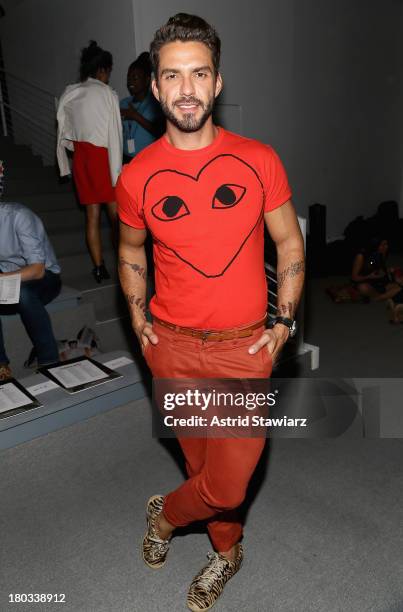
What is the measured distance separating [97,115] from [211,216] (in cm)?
255

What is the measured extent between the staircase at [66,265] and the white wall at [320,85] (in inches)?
64.3

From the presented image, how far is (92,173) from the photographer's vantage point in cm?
374

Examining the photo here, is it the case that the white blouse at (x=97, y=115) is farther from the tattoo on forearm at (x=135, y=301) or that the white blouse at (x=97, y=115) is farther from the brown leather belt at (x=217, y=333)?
the brown leather belt at (x=217, y=333)

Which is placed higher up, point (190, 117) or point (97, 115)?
point (97, 115)

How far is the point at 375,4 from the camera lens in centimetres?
691

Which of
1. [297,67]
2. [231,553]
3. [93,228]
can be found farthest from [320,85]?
[231,553]

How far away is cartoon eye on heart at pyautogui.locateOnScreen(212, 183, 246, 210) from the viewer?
4.55ft

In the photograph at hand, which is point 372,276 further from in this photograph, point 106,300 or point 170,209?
point 170,209

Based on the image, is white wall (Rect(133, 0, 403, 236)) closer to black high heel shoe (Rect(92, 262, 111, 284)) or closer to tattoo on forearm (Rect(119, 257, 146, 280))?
black high heel shoe (Rect(92, 262, 111, 284))

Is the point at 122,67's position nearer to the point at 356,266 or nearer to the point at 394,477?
the point at 356,266

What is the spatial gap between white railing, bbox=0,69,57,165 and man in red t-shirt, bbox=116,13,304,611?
488cm

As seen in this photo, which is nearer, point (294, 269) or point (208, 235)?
point (208, 235)

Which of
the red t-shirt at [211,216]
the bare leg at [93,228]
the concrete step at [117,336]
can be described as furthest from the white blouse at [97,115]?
the red t-shirt at [211,216]

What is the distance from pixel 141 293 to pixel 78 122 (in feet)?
7.91
